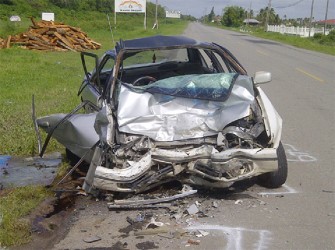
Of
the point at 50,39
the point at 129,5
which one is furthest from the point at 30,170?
the point at 129,5

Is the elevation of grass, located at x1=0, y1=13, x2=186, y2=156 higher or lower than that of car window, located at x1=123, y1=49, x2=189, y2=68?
lower

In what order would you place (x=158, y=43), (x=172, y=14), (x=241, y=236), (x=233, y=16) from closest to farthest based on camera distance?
(x=241, y=236) < (x=158, y=43) < (x=233, y=16) < (x=172, y=14)

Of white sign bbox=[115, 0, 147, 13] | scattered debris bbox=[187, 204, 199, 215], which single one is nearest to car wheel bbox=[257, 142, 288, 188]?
scattered debris bbox=[187, 204, 199, 215]

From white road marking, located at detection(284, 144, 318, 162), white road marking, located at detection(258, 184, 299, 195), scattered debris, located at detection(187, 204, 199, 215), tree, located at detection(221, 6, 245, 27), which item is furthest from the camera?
tree, located at detection(221, 6, 245, 27)

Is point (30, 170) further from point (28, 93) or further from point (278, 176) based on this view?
point (28, 93)

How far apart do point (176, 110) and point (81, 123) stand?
112 centimetres

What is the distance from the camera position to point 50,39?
2727 centimetres

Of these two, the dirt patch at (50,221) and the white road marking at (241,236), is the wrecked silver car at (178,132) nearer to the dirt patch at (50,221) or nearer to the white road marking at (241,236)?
the dirt patch at (50,221)

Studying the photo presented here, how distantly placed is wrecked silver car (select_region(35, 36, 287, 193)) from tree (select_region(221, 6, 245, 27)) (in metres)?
126

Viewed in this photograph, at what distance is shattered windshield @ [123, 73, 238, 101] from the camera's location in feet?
18.2

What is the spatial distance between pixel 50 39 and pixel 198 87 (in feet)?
75.3

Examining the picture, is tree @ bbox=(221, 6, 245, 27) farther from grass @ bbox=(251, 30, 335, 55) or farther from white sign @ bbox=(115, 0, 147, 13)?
white sign @ bbox=(115, 0, 147, 13)

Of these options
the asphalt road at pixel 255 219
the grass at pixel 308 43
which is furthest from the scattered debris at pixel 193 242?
Answer: the grass at pixel 308 43

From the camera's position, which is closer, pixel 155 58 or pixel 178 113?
pixel 178 113
